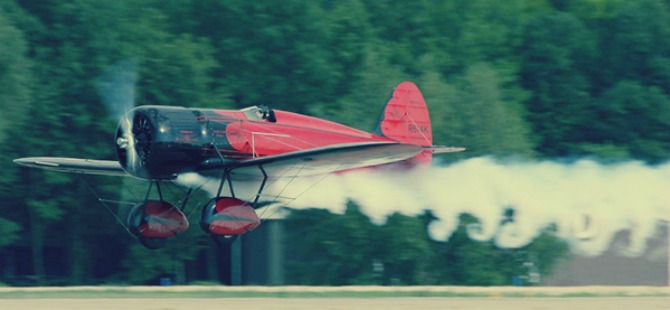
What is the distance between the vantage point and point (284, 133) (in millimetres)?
25969

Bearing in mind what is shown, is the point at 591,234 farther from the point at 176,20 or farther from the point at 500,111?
the point at 176,20

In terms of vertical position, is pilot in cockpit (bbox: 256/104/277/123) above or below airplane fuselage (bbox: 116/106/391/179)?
above

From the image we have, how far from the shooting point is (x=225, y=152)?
82.2 ft

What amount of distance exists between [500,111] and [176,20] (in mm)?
10863

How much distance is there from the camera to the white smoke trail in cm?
2897

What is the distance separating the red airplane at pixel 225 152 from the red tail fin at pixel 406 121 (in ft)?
5.96

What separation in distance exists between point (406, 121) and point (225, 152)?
4967mm
